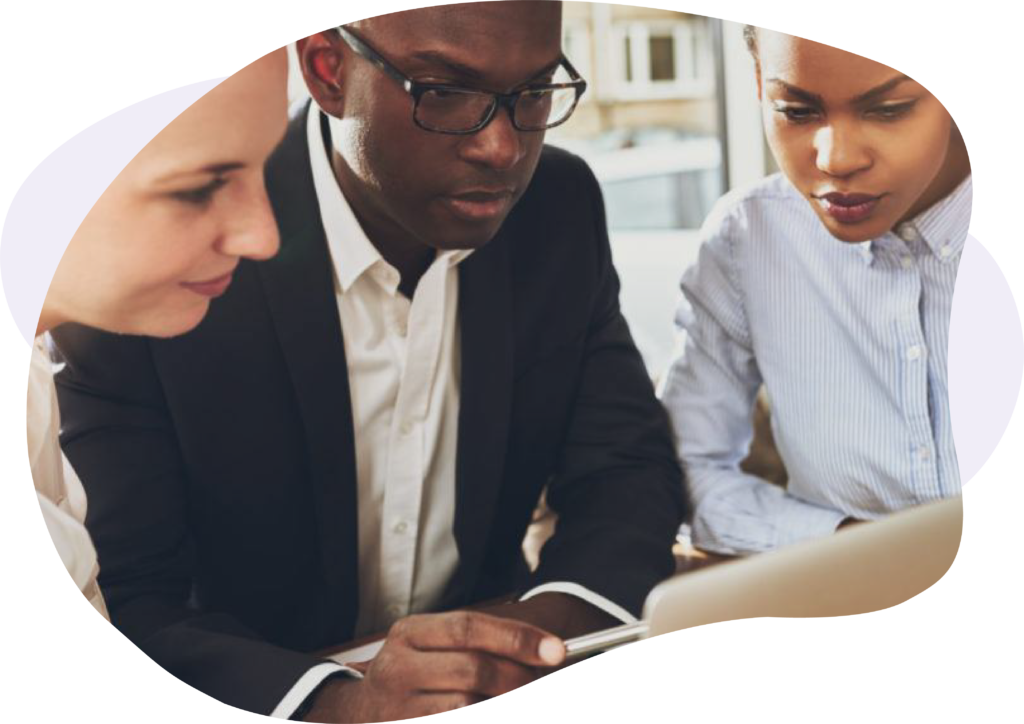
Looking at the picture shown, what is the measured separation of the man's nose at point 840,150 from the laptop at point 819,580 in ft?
1.73

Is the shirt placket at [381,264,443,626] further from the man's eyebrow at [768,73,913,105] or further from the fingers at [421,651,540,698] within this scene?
the man's eyebrow at [768,73,913,105]

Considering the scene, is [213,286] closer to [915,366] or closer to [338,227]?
[338,227]

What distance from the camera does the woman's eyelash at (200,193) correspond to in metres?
1.53

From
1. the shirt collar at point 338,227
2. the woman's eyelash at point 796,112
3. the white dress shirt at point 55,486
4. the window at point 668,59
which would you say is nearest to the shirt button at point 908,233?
the woman's eyelash at point 796,112

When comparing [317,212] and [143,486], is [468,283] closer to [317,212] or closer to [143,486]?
[317,212]

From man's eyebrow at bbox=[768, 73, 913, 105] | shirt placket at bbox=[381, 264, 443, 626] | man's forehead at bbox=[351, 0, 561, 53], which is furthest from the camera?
man's eyebrow at bbox=[768, 73, 913, 105]

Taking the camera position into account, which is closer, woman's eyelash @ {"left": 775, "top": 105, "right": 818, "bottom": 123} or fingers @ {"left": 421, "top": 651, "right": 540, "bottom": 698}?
fingers @ {"left": 421, "top": 651, "right": 540, "bottom": 698}

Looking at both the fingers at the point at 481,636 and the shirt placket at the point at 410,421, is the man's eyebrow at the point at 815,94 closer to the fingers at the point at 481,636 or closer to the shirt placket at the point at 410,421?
the shirt placket at the point at 410,421

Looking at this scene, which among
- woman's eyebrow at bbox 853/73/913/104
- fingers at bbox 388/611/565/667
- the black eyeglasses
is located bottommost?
fingers at bbox 388/611/565/667

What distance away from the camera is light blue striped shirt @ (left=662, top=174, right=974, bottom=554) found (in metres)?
1.85

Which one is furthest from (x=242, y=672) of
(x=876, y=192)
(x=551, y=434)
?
(x=876, y=192)

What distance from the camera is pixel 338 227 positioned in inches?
62.4

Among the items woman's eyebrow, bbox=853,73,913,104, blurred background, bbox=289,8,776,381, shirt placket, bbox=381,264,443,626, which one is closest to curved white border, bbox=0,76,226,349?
shirt placket, bbox=381,264,443,626

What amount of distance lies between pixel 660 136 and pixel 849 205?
29 centimetres
